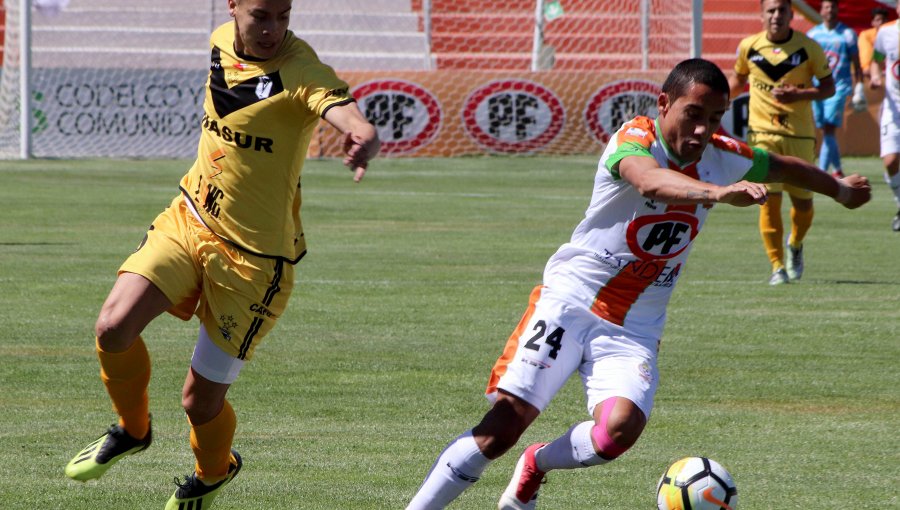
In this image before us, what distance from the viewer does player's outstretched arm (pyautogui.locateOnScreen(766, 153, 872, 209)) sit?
19.5 feet

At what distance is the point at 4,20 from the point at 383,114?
859 centimetres

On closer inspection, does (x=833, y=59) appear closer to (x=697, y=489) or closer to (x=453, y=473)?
(x=697, y=489)

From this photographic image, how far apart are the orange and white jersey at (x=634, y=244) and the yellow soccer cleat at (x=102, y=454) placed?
1.80 meters

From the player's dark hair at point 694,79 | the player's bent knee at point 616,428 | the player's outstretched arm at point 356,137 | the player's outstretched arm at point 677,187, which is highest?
the player's dark hair at point 694,79

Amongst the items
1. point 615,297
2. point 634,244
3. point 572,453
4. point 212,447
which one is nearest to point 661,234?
point 634,244

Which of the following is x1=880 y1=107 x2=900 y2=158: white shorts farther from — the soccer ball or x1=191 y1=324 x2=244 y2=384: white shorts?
x1=191 y1=324 x2=244 y2=384: white shorts

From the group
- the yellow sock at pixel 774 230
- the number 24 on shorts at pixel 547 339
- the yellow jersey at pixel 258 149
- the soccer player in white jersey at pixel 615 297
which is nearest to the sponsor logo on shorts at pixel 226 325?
the yellow jersey at pixel 258 149

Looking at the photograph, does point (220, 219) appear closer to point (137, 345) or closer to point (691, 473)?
point (137, 345)

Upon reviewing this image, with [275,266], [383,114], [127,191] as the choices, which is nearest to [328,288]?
[275,266]

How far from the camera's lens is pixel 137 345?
5.89 metres

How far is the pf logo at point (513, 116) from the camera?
25.9 metres

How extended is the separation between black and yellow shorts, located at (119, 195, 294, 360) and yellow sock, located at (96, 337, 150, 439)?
243 mm

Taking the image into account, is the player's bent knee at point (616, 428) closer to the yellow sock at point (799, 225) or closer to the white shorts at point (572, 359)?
the white shorts at point (572, 359)

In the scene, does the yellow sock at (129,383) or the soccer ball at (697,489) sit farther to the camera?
the yellow sock at (129,383)
